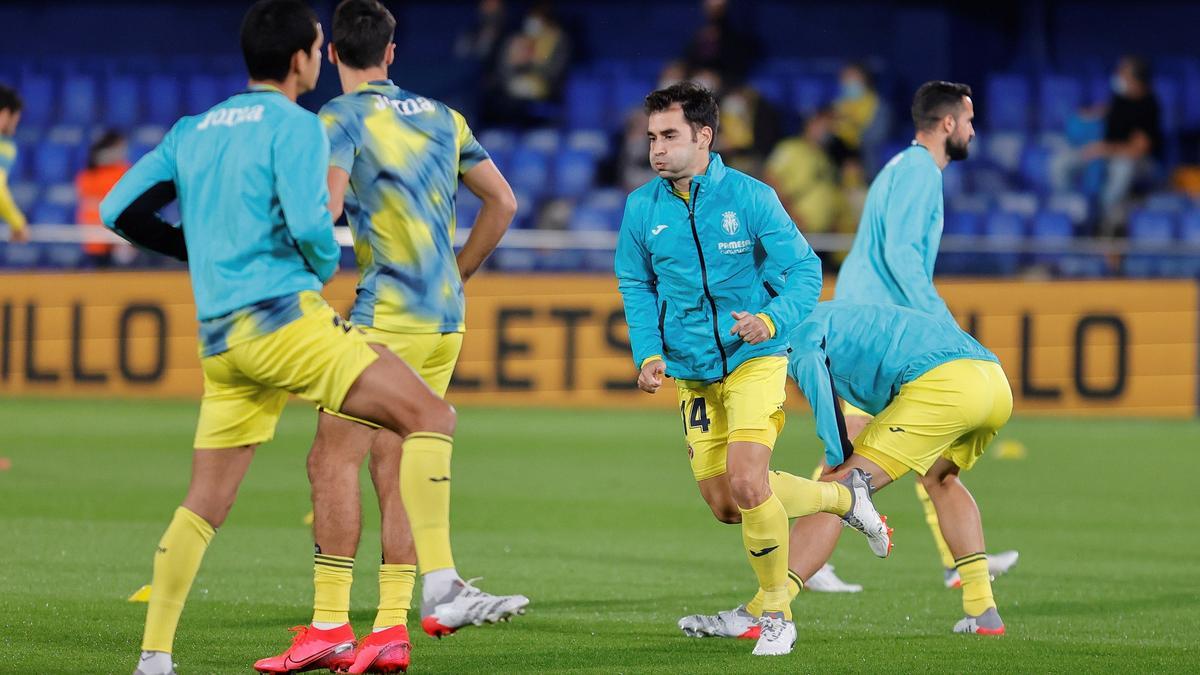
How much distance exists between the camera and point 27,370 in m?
16.5

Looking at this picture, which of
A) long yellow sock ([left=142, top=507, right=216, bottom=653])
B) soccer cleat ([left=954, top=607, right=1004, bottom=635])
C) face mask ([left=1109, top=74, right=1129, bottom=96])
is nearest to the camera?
long yellow sock ([left=142, top=507, right=216, bottom=653])

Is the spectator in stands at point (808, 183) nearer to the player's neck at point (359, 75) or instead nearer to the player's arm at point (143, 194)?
the player's neck at point (359, 75)

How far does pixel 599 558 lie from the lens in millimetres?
8680

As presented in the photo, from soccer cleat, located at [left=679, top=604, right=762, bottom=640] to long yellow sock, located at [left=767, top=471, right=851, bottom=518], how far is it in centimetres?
50

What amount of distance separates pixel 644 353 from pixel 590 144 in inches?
551

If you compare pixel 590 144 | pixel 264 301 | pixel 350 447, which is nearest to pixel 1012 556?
pixel 350 447

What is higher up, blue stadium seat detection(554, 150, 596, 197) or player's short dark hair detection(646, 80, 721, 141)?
blue stadium seat detection(554, 150, 596, 197)

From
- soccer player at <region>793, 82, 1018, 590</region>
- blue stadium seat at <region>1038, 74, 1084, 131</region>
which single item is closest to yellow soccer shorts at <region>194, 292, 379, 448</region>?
soccer player at <region>793, 82, 1018, 590</region>

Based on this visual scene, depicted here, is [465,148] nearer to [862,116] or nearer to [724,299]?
[724,299]

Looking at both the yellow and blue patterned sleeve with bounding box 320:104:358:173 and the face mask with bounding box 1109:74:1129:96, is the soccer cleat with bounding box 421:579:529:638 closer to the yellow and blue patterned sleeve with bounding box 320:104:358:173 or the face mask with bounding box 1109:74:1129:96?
the yellow and blue patterned sleeve with bounding box 320:104:358:173

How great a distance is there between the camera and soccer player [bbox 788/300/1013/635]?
21.2ft

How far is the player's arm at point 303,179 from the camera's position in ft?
Result: 16.4

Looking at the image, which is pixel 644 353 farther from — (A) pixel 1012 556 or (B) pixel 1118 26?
(B) pixel 1118 26

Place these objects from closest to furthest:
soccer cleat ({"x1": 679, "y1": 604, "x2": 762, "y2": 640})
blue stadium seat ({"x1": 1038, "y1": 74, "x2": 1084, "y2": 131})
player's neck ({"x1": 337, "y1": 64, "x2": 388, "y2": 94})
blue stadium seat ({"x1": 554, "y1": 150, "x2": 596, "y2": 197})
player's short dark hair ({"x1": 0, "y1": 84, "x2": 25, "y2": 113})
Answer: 1. player's neck ({"x1": 337, "y1": 64, "x2": 388, "y2": 94})
2. soccer cleat ({"x1": 679, "y1": 604, "x2": 762, "y2": 640})
3. player's short dark hair ({"x1": 0, "y1": 84, "x2": 25, "y2": 113})
4. blue stadium seat ({"x1": 554, "y1": 150, "x2": 596, "y2": 197})
5. blue stadium seat ({"x1": 1038, "y1": 74, "x2": 1084, "y2": 131})
